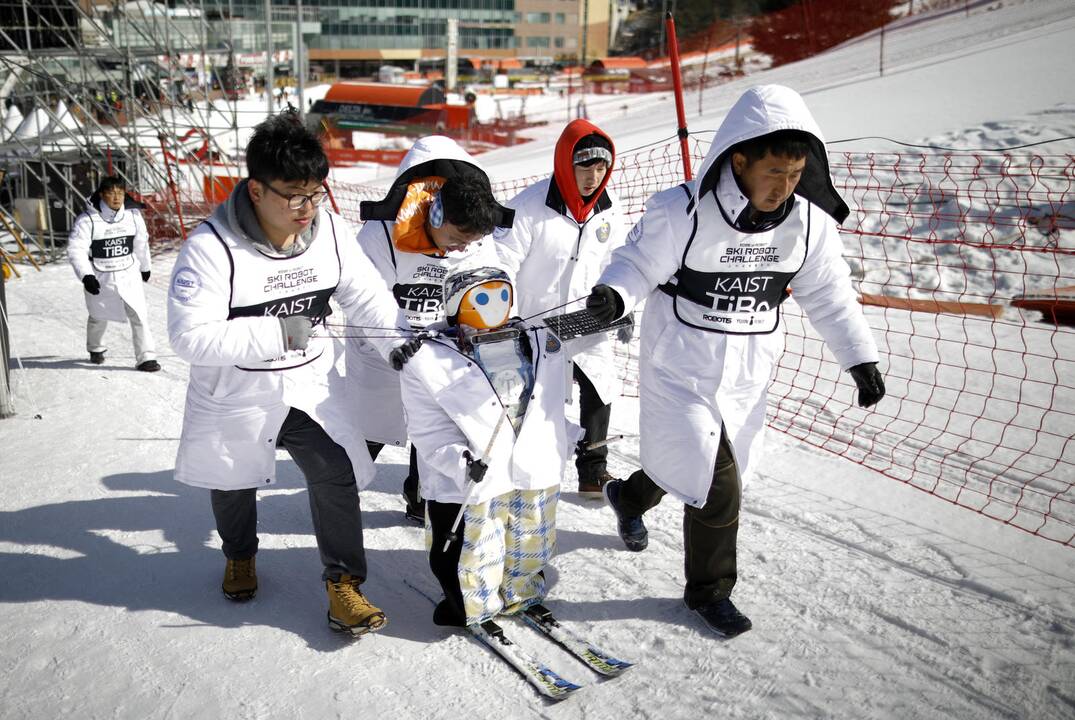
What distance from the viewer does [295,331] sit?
9.50ft

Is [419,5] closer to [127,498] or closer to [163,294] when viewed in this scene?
[163,294]

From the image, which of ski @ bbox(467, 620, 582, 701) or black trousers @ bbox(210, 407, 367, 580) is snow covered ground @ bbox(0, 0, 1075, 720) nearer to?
ski @ bbox(467, 620, 582, 701)

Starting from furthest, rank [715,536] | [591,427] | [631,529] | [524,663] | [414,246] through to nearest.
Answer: [591,427], [631,529], [414,246], [715,536], [524,663]

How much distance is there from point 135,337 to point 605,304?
5.10m

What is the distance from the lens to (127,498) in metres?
4.58

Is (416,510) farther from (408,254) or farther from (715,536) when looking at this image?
(715,536)

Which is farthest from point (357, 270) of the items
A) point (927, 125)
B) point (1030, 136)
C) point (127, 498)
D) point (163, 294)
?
point (927, 125)

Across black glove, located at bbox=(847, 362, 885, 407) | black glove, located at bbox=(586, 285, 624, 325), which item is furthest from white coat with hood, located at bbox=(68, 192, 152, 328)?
black glove, located at bbox=(847, 362, 885, 407)

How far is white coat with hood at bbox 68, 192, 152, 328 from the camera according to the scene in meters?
6.95

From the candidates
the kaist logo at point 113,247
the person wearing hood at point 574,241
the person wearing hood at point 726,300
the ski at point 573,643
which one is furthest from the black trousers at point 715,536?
the kaist logo at point 113,247

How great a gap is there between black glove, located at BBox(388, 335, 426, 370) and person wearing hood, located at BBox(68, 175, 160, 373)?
4549 millimetres

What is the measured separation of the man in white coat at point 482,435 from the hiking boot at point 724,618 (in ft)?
2.48

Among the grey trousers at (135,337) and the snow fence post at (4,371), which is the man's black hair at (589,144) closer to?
the snow fence post at (4,371)

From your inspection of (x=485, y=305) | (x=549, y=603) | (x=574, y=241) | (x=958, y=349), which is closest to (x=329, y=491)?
(x=485, y=305)
